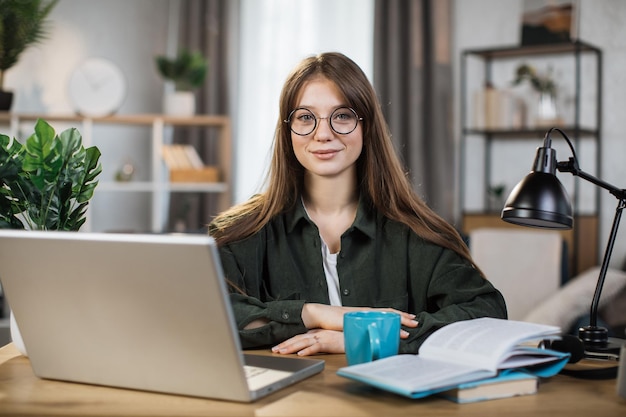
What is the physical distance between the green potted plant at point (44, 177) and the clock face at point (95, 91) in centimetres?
379

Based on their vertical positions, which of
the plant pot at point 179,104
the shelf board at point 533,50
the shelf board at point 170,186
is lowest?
the shelf board at point 170,186

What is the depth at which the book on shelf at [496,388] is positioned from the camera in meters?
1.20

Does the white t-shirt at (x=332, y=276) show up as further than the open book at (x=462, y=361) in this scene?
Yes

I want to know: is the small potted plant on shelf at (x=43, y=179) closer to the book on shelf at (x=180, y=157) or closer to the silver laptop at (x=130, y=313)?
the silver laptop at (x=130, y=313)

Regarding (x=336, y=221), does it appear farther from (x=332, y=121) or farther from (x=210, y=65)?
(x=210, y=65)

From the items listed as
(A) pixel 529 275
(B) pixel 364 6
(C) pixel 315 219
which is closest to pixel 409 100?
(B) pixel 364 6

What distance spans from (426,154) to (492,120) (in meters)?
0.51

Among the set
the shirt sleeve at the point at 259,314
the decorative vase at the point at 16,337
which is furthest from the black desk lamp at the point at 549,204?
the decorative vase at the point at 16,337

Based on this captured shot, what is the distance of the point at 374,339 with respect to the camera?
1.38 m

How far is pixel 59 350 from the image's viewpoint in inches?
50.9

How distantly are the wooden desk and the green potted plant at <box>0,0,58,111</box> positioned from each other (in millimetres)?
3848

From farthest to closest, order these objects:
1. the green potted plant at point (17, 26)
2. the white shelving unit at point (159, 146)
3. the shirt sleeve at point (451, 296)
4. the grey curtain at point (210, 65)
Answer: the grey curtain at point (210, 65)
the white shelving unit at point (159, 146)
the green potted plant at point (17, 26)
the shirt sleeve at point (451, 296)

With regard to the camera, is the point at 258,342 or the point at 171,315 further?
the point at 258,342

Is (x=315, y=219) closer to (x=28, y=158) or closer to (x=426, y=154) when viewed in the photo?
(x=28, y=158)
